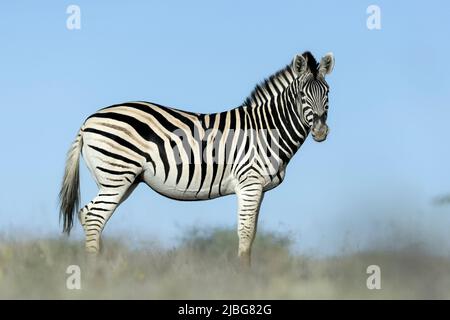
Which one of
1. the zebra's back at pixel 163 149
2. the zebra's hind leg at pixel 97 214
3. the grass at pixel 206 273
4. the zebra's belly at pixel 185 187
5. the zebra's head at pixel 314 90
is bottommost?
the grass at pixel 206 273

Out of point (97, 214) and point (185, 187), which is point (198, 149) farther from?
point (97, 214)

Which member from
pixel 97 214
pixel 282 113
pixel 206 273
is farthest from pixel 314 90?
pixel 97 214

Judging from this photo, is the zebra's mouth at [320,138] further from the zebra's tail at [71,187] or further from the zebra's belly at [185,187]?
the zebra's tail at [71,187]

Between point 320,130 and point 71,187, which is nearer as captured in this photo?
point 320,130

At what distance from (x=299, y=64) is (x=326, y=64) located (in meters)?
0.44

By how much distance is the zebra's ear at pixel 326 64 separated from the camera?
12.6 metres

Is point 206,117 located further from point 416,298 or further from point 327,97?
point 416,298

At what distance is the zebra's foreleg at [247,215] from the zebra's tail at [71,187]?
8.47 ft

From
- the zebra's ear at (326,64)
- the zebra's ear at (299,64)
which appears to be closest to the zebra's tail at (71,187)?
the zebra's ear at (299,64)

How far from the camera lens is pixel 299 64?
41.2 feet

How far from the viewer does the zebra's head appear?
12305mm

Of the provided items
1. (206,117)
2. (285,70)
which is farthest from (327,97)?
(206,117)

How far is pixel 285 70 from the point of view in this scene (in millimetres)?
12977

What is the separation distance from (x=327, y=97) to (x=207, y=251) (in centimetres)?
338
